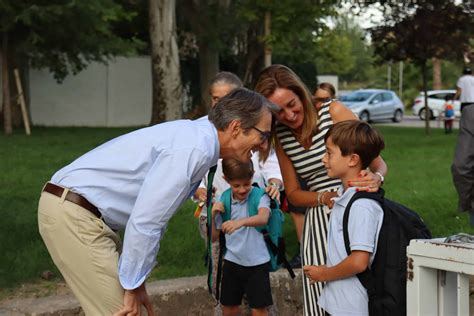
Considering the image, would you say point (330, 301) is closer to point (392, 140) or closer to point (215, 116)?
point (215, 116)

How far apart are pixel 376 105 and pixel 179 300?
108 ft

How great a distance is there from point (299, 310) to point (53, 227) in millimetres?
3059

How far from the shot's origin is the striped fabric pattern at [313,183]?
432 cm

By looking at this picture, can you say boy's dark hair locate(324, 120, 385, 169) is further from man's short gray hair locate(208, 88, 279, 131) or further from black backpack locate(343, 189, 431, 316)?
man's short gray hair locate(208, 88, 279, 131)

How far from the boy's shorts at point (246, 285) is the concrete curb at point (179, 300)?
9.7 inches

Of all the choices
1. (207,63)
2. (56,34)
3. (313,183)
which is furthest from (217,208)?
(207,63)

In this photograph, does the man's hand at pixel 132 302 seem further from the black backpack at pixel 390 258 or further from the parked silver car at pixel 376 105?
the parked silver car at pixel 376 105

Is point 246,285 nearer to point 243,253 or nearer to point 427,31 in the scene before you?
point 243,253

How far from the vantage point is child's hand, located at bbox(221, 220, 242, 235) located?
5.12m

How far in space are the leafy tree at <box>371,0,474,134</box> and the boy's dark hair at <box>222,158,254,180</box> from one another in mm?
17940

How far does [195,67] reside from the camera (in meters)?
32.3

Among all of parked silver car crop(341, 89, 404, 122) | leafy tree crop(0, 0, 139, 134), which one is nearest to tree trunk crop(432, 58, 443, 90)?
parked silver car crop(341, 89, 404, 122)

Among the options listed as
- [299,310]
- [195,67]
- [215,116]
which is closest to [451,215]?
[299,310]

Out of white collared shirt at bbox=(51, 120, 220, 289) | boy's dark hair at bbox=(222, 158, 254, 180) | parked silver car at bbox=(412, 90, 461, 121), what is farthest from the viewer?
parked silver car at bbox=(412, 90, 461, 121)
